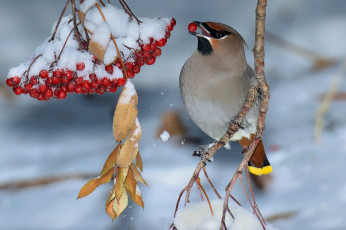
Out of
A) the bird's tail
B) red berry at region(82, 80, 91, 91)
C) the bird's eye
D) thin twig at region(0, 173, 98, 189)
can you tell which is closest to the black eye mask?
the bird's eye

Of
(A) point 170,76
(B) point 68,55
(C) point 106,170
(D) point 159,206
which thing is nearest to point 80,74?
(B) point 68,55

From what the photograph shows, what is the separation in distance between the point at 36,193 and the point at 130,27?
1367mm

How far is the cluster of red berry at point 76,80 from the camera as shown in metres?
1.04

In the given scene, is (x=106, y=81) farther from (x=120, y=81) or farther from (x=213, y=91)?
(x=213, y=91)

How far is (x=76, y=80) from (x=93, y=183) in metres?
0.18

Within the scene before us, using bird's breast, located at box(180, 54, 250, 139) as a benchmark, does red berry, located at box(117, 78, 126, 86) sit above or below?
above

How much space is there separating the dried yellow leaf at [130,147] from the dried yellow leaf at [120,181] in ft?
0.06

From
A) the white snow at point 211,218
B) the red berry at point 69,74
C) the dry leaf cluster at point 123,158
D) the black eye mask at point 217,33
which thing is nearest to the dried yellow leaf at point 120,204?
the dry leaf cluster at point 123,158

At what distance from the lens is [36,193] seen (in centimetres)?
230

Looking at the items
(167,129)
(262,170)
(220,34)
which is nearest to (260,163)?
(262,170)

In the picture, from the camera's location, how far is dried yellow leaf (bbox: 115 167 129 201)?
39.5 inches

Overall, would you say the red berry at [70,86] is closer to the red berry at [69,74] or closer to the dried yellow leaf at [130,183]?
the red berry at [69,74]

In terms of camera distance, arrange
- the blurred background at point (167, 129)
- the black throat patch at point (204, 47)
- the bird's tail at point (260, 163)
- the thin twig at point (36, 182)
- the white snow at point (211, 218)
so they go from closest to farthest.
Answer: the white snow at point (211, 218) → the black throat patch at point (204, 47) → the bird's tail at point (260, 163) → the blurred background at point (167, 129) → the thin twig at point (36, 182)

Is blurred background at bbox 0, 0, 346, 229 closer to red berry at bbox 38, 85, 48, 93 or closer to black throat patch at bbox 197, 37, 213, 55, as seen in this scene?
black throat patch at bbox 197, 37, 213, 55
